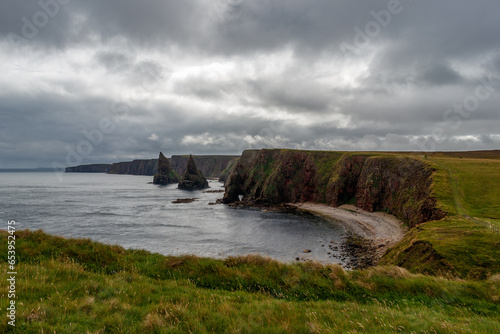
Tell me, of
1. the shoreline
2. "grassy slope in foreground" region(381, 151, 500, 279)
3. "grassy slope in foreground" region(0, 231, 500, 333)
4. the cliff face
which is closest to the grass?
"grassy slope in foreground" region(381, 151, 500, 279)

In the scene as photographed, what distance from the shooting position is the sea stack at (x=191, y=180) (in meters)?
181

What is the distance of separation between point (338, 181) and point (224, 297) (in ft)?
311

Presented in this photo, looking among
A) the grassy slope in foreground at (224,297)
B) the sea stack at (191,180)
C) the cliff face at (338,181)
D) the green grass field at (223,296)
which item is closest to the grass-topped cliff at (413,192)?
the cliff face at (338,181)

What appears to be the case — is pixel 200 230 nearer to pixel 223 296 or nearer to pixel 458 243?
pixel 458 243

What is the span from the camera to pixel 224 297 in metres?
7.99

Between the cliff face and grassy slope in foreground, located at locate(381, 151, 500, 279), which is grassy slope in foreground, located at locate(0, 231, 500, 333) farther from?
the cliff face

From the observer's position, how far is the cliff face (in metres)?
59.8

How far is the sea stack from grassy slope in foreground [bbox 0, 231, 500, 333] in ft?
558

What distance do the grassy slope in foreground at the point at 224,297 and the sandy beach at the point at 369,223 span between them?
3732cm

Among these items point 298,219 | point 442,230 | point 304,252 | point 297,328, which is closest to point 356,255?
point 304,252

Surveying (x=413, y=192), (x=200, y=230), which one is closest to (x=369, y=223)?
(x=413, y=192)

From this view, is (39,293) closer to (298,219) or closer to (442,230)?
(442,230)

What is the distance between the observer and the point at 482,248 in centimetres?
2116

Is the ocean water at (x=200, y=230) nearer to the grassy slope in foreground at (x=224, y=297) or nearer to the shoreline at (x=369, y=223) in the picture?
the shoreline at (x=369, y=223)
